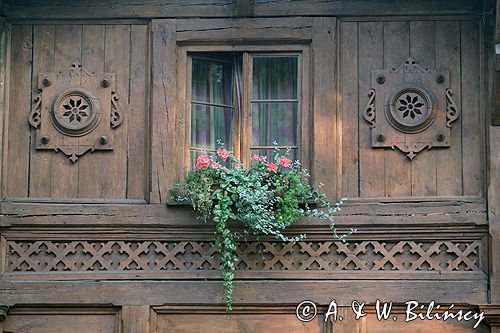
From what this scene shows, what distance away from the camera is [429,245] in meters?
10.7

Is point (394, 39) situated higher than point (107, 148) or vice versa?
point (394, 39)

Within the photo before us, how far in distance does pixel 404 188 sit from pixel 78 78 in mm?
3115

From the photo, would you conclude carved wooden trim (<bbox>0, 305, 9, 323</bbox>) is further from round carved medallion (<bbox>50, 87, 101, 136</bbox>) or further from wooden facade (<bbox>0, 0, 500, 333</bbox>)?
round carved medallion (<bbox>50, 87, 101, 136</bbox>)

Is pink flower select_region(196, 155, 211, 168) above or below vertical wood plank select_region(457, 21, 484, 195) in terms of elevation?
below

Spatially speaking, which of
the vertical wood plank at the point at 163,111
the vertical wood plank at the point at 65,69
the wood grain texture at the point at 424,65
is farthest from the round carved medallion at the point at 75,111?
the wood grain texture at the point at 424,65

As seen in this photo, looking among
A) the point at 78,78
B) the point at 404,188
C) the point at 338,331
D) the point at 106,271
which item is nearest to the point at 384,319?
the point at 338,331

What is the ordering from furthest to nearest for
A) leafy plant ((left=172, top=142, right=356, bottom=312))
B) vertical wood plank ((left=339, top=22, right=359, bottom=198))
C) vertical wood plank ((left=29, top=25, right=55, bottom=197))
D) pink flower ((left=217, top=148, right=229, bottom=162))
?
vertical wood plank ((left=29, top=25, right=55, bottom=197)) < vertical wood plank ((left=339, top=22, right=359, bottom=198)) < pink flower ((left=217, top=148, right=229, bottom=162)) < leafy plant ((left=172, top=142, right=356, bottom=312))

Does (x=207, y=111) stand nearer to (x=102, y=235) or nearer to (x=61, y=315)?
(x=102, y=235)

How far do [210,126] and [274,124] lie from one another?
594mm

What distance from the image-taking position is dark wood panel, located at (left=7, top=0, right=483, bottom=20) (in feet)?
36.2

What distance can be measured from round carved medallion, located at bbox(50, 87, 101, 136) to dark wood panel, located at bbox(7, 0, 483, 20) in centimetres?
73

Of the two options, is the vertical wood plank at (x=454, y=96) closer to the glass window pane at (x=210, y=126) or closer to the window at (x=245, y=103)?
the window at (x=245, y=103)

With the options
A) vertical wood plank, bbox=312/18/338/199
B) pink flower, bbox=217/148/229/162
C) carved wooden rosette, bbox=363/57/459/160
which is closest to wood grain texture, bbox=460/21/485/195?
carved wooden rosette, bbox=363/57/459/160

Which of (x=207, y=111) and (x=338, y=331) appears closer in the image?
(x=338, y=331)
